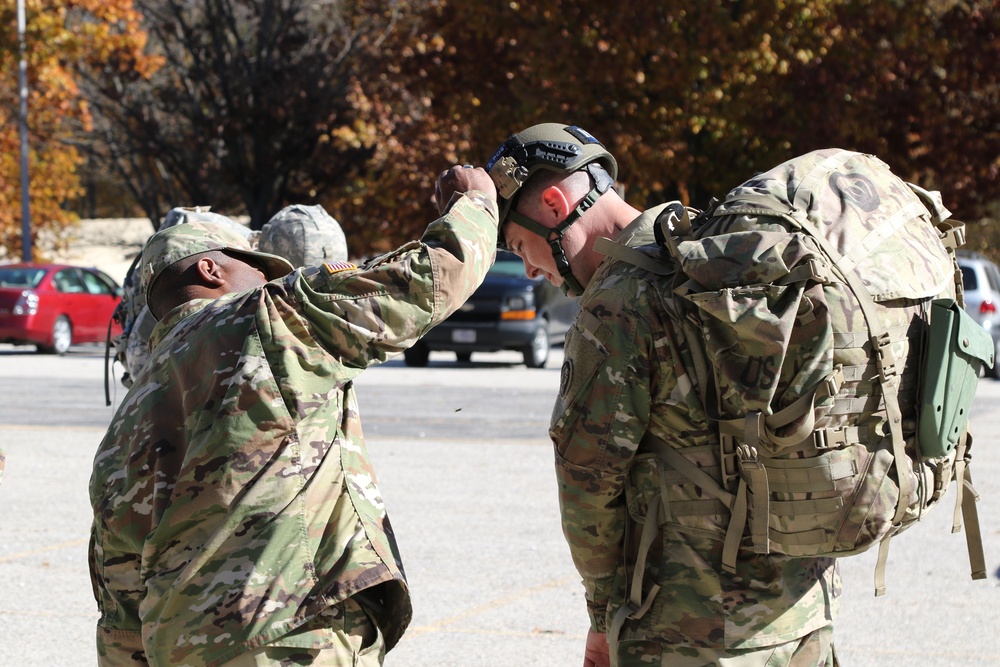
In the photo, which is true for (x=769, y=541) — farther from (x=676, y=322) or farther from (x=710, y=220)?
(x=710, y=220)

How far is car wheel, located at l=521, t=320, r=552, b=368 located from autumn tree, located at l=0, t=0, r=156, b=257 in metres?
11.1

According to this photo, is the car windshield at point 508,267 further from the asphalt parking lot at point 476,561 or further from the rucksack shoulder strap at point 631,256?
the rucksack shoulder strap at point 631,256

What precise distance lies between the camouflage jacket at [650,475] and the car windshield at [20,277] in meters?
20.7

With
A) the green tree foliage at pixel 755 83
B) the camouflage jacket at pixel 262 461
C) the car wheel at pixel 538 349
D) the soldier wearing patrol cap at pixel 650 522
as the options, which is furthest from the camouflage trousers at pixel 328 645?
the green tree foliage at pixel 755 83

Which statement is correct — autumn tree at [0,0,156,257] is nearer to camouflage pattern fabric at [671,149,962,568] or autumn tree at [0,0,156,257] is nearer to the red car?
the red car

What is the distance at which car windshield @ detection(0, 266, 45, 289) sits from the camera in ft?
72.2

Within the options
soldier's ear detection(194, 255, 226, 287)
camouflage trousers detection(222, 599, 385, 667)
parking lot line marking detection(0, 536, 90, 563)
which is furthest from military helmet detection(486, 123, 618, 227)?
parking lot line marking detection(0, 536, 90, 563)

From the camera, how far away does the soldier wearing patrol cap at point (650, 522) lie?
2689 millimetres

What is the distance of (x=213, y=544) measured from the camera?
256 cm

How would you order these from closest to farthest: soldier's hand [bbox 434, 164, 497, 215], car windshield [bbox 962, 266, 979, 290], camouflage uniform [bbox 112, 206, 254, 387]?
soldier's hand [bbox 434, 164, 497, 215] → camouflage uniform [bbox 112, 206, 254, 387] → car windshield [bbox 962, 266, 979, 290]

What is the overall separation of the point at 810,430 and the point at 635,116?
20370 mm

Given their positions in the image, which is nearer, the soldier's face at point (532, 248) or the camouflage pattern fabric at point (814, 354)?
the camouflage pattern fabric at point (814, 354)

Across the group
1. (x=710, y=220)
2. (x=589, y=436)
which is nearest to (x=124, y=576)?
(x=589, y=436)

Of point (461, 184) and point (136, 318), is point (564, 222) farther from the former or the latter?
point (136, 318)
